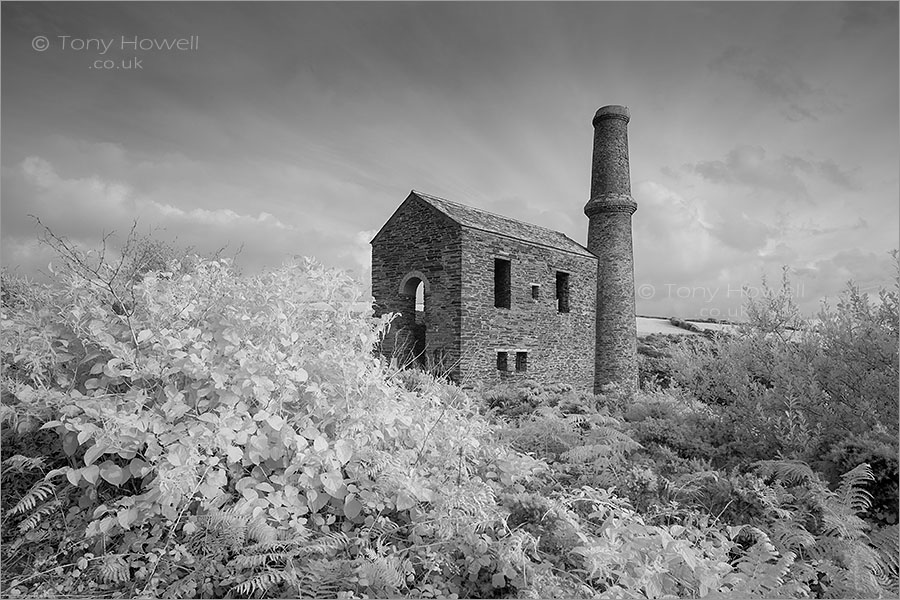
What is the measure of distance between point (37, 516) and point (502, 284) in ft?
42.1

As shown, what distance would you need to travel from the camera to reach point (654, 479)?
415 centimetres

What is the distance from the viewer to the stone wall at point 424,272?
45.0 ft

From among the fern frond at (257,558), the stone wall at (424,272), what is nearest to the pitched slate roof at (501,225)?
the stone wall at (424,272)

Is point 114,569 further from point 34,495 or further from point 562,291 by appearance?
point 562,291

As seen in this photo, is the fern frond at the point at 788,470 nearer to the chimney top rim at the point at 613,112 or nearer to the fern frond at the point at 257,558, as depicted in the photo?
the fern frond at the point at 257,558

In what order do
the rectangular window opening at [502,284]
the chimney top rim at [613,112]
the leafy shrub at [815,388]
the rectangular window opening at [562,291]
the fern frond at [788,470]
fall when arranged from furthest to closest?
the chimney top rim at [613,112]
the rectangular window opening at [562,291]
the rectangular window opening at [502,284]
the leafy shrub at [815,388]
the fern frond at [788,470]

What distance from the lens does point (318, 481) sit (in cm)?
357

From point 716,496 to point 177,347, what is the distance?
13.6ft

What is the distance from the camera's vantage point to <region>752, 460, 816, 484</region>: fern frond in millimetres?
4066

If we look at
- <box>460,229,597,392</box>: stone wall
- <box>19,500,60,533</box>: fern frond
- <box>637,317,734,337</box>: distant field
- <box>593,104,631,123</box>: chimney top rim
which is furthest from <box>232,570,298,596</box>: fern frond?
<box>637,317,734,337</box>: distant field

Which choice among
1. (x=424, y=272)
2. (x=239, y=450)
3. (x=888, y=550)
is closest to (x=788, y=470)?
(x=888, y=550)

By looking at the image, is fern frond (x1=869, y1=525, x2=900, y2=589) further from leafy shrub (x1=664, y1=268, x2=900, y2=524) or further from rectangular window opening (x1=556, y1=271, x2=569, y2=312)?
rectangular window opening (x1=556, y1=271, x2=569, y2=312)

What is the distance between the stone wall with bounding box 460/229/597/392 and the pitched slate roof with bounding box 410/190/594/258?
198mm

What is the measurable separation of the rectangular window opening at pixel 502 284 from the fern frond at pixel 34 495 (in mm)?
12240
